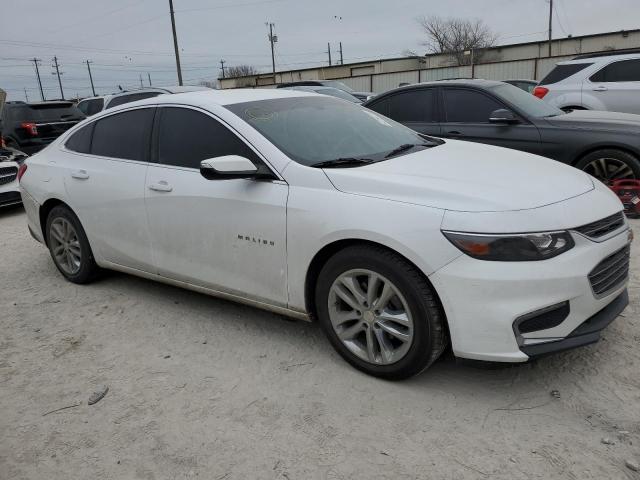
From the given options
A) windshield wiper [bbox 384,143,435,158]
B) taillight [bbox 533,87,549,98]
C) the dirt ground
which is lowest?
the dirt ground

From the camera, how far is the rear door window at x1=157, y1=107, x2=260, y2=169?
11.2 ft

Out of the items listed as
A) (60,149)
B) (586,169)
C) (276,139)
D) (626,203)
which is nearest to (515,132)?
(586,169)

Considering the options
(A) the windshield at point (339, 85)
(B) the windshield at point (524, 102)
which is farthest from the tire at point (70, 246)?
(A) the windshield at point (339, 85)

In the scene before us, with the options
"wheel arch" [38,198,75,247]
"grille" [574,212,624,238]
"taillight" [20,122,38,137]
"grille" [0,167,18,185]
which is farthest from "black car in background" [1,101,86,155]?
"grille" [574,212,624,238]

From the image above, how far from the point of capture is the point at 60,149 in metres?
4.68

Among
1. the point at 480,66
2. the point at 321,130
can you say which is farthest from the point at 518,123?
the point at 480,66

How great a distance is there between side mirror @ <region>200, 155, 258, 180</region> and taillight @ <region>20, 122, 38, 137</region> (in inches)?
364

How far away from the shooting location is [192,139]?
12.0 ft

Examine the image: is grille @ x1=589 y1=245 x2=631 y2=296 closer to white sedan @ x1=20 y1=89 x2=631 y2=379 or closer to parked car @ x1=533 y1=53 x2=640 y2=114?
white sedan @ x1=20 y1=89 x2=631 y2=379

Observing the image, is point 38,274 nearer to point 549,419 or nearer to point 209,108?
point 209,108

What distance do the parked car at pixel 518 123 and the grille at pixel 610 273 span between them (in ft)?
10.7

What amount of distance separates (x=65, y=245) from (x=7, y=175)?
14.4 feet

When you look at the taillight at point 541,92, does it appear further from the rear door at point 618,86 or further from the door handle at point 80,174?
the door handle at point 80,174

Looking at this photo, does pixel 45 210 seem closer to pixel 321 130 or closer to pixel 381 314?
pixel 321 130
